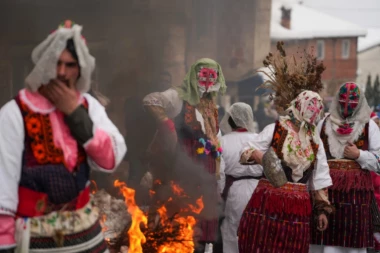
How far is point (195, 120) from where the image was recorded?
298 inches

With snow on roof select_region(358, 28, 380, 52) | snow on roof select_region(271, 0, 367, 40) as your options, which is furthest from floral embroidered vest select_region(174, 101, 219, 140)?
snow on roof select_region(358, 28, 380, 52)

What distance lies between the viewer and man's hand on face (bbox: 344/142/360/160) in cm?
743

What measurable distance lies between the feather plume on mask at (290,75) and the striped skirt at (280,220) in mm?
906

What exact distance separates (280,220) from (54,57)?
11.0 feet

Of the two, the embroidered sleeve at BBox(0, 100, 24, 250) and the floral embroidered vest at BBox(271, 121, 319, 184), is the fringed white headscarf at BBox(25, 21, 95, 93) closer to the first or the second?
the embroidered sleeve at BBox(0, 100, 24, 250)

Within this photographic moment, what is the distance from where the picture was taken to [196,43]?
11750 millimetres

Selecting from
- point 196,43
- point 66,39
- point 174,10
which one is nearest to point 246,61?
point 196,43

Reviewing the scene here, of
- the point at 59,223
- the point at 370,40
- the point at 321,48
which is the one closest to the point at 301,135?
the point at 59,223

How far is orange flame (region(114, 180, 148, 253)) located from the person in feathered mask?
2.28 metres

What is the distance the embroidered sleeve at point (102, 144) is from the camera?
3814 mm

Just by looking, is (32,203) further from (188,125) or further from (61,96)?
(188,125)

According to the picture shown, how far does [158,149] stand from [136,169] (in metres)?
0.29

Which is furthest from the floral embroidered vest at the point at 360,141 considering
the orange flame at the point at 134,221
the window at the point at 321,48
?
the window at the point at 321,48

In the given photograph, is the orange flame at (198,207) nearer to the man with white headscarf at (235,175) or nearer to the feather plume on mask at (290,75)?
the man with white headscarf at (235,175)
